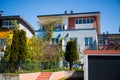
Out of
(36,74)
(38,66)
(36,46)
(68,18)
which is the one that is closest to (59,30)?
(68,18)

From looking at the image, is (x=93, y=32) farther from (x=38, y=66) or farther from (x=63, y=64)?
(x=38, y=66)

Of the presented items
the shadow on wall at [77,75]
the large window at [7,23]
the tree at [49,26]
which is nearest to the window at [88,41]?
the tree at [49,26]

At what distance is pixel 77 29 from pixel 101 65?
15.5 meters

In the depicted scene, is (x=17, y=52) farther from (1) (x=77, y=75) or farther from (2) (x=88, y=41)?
(2) (x=88, y=41)

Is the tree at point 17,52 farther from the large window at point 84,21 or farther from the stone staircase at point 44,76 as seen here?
the large window at point 84,21

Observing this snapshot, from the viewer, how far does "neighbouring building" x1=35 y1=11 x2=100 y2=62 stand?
3616 centimetres

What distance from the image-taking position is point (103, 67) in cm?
2222

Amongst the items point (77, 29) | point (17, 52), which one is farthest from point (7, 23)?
point (17, 52)

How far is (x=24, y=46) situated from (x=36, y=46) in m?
9.79

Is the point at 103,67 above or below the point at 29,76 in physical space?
above

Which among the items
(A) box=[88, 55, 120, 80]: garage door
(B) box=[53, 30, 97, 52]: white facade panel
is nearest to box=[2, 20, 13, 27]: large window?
(B) box=[53, 30, 97, 52]: white facade panel

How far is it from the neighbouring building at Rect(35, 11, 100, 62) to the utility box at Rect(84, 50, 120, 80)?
11.8 m

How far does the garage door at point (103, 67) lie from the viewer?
21844mm

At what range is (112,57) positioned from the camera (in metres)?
22.4
